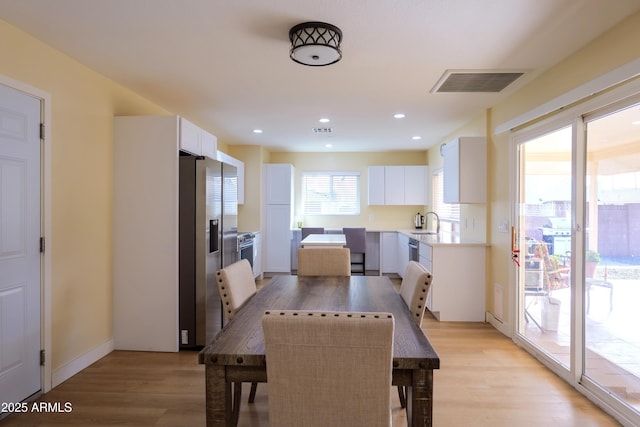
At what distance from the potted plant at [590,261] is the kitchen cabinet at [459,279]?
1.56 m

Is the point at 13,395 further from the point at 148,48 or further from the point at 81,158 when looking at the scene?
the point at 148,48

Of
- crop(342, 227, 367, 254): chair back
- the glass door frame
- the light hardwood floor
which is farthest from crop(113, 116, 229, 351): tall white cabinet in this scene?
crop(342, 227, 367, 254): chair back

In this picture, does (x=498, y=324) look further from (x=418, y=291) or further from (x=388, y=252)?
(x=388, y=252)

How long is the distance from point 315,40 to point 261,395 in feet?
7.90

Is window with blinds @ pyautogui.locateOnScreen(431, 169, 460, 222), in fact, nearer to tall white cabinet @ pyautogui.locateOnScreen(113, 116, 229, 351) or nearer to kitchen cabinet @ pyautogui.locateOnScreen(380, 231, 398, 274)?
kitchen cabinet @ pyautogui.locateOnScreen(380, 231, 398, 274)

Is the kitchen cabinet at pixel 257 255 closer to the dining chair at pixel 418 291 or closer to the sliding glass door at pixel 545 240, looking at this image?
the sliding glass door at pixel 545 240

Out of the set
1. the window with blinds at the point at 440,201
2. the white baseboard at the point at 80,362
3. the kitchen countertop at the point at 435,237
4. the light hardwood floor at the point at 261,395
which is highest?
the window with blinds at the point at 440,201

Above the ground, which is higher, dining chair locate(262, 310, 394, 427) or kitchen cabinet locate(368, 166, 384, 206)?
kitchen cabinet locate(368, 166, 384, 206)

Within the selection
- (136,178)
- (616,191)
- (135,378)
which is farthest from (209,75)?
(616,191)

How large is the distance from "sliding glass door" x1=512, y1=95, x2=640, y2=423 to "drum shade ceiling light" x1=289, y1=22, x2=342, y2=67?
6.05 feet

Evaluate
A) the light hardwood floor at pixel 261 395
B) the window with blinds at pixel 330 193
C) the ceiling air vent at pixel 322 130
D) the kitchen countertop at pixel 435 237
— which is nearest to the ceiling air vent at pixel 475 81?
the kitchen countertop at pixel 435 237

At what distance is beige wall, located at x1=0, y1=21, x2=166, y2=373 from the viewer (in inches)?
97.6

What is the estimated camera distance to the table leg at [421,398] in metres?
1.30

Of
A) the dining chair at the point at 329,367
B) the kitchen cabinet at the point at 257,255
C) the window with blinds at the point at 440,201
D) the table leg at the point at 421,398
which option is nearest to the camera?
the dining chair at the point at 329,367
